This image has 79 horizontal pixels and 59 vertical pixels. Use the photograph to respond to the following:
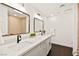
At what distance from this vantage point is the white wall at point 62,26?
12.2 feet

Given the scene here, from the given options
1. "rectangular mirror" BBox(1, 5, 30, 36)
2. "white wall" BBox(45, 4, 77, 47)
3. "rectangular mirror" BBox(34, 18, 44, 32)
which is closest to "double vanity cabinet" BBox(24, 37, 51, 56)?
"rectangular mirror" BBox(1, 5, 30, 36)

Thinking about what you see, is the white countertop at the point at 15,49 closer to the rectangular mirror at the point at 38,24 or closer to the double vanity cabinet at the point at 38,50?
the double vanity cabinet at the point at 38,50

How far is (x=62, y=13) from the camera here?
4.04 meters

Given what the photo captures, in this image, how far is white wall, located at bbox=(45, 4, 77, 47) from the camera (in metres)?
3.73

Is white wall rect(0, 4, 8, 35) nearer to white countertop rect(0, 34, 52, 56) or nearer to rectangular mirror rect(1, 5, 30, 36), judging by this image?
rectangular mirror rect(1, 5, 30, 36)

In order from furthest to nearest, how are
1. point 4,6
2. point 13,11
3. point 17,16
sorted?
1. point 17,16
2. point 13,11
3. point 4,6

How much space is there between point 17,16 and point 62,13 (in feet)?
7.39

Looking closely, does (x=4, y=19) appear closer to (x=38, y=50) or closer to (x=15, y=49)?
(x=15, y=49)

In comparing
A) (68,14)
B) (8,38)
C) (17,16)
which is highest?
(68,14)

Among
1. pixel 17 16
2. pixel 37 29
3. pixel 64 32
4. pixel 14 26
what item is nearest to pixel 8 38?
pixel 14 26

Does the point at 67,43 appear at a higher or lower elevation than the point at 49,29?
lower

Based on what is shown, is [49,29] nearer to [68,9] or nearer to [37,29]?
[37,29]

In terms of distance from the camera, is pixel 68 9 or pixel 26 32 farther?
pixel 68 9

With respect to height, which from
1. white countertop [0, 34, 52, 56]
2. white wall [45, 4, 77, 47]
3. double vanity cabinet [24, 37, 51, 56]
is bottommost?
double vanity cabinet [24, 37, 51, 56]
